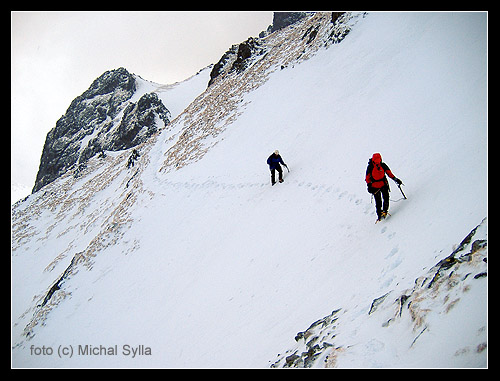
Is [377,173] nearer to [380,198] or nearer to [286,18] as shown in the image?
[380,198]

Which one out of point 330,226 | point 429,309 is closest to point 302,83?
point 330,226

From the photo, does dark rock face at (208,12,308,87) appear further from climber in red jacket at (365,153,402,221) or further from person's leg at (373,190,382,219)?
person's leg at (373,190,382,219)

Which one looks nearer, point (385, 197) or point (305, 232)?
point (385, 197)

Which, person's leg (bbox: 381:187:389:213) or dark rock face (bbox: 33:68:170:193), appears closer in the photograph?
person's leg (bbox: 381:187:389:213)

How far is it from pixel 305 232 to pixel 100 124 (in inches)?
2931

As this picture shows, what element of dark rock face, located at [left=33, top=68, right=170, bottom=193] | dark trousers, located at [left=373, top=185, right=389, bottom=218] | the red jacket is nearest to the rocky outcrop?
dark rock face, located at [left=33, top=68, right=170, bottom=193]

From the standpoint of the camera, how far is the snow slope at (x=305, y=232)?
5234mm

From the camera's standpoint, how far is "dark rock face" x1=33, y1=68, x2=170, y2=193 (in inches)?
2051

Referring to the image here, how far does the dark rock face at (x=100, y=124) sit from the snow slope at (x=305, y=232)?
1274 inches

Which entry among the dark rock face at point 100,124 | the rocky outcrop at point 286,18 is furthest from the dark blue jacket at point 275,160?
the rocky outcrop at point 286,18

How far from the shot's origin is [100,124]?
70188 mm

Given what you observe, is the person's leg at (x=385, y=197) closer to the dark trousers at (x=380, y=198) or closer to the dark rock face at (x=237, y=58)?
the dark trousers at (x=380, y=198)

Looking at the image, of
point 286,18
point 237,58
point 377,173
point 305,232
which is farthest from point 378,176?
point 286,18

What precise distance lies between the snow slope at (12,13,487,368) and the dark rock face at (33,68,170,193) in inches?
1274
